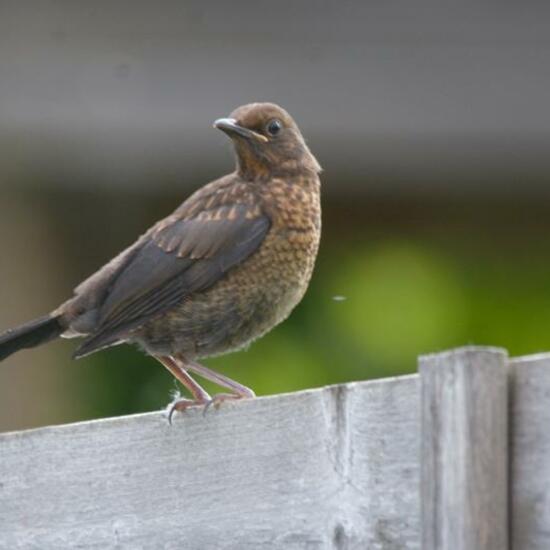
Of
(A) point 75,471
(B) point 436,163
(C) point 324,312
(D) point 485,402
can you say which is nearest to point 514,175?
(B) point 436,163

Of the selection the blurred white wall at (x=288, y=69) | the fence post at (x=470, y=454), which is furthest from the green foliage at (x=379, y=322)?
the fence post at (x=470, y=454)

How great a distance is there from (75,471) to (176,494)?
0.30 m

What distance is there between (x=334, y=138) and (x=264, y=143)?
4.96 ft

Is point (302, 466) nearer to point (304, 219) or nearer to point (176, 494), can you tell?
point (176, 494)

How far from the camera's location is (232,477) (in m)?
3.08

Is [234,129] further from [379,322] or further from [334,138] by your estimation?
[334,138]

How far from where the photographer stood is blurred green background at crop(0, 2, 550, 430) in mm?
6000

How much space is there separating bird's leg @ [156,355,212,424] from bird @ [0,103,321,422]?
0.01m

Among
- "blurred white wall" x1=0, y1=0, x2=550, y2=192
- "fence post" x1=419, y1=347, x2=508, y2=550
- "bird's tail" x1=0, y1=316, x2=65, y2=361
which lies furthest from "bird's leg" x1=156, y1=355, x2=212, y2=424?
"blurred white wall" x1=0, y1=0, x2=550, y2=192

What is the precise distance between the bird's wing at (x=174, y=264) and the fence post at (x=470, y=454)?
6.42ft

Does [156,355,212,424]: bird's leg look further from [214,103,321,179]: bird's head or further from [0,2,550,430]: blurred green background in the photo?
[0,2,550,430]: blurred green background

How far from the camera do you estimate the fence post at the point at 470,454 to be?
2428 millimetres

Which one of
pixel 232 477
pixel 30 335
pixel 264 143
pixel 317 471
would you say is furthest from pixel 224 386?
pixel 317 471

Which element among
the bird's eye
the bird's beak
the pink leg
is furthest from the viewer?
the bird's eye
